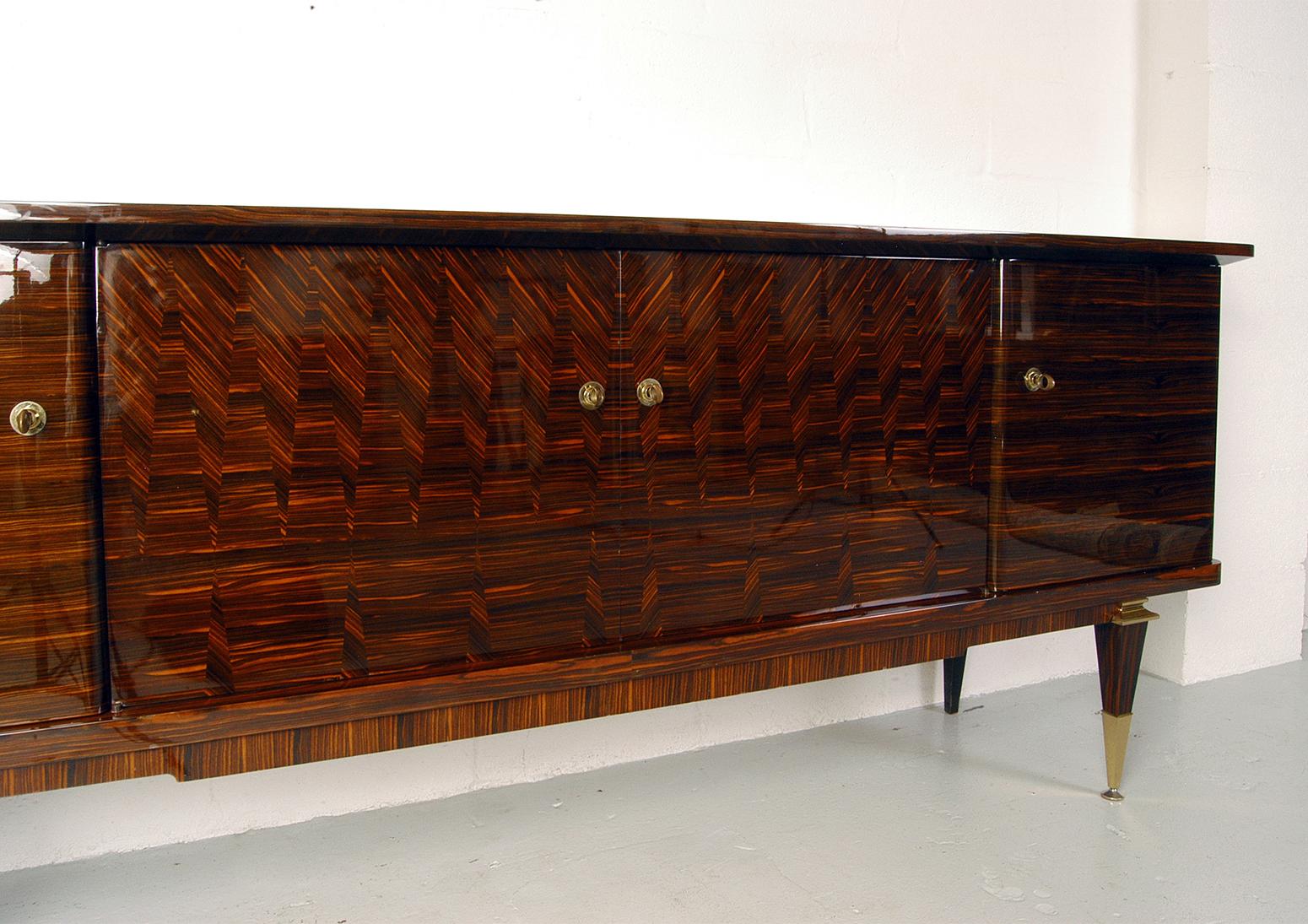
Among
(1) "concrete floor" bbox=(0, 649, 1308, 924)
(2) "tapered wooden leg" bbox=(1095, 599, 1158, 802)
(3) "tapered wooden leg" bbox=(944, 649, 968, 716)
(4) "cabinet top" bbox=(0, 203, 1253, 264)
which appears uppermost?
(4) "cabinet top" bbox=(0, 203, 1253, 264)

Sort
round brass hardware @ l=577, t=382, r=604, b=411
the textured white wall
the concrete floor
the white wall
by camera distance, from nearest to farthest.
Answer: round brass hardware @ l=577, t=382, r=604, b=411
the concrete floor
the white wall
the textured white wall

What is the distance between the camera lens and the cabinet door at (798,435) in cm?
136

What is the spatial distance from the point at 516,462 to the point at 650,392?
20cm

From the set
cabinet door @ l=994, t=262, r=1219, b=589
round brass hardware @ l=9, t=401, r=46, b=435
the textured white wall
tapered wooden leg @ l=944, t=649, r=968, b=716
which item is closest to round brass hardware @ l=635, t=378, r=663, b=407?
cabinet door @ l=994, t=262, r=1219, b=589

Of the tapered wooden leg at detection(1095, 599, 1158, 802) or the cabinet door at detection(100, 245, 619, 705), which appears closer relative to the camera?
the cabinet door at detection(100, 245, 619, 705)

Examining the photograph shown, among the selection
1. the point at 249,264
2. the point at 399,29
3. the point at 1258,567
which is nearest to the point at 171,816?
the point at 249,264

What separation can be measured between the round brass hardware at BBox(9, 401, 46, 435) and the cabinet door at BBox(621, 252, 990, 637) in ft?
2.18

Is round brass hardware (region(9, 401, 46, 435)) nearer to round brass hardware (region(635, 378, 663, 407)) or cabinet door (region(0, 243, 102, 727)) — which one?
cabinet door (region(0, 243, 102, 727))

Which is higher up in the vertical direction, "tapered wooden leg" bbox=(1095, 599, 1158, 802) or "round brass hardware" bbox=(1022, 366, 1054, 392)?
"round brass hardware" bbox=(1022, 366, 1054, 392)

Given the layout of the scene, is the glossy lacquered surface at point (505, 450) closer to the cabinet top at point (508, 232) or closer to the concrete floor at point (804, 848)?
the cabinet top at point (508, 232)

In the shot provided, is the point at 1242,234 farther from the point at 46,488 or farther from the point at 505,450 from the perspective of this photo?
the point at 46,488

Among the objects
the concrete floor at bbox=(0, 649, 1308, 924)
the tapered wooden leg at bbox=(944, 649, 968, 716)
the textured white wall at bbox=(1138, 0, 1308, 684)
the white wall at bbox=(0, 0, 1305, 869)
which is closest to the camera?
the concrete floor at bbox=(0, 649, 1308, 924)

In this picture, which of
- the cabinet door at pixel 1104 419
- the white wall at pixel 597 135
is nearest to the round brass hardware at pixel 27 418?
the white wall at pixel 597 135

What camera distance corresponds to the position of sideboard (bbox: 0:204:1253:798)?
1.11m
